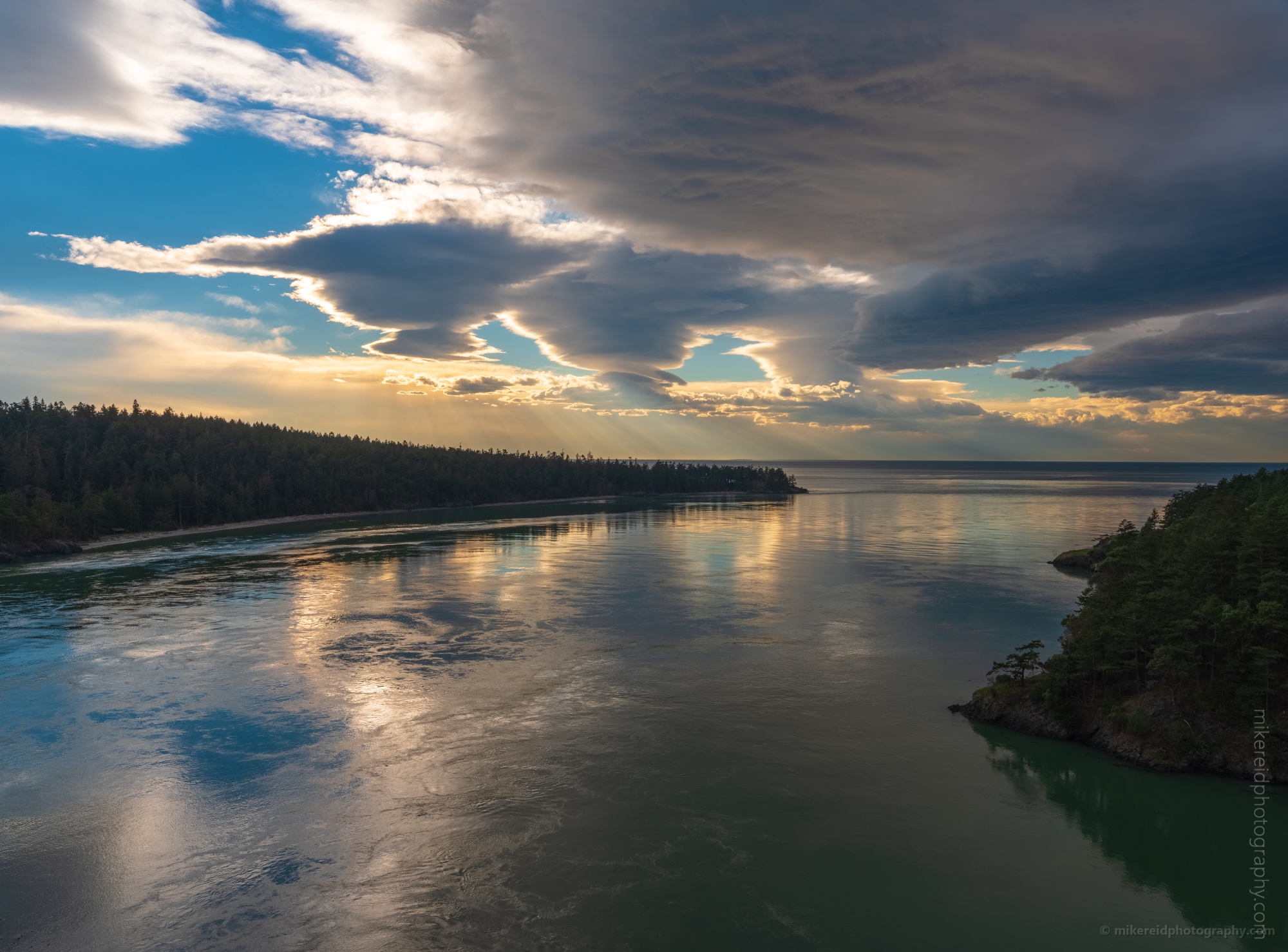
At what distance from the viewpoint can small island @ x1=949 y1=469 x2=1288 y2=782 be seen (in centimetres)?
3459

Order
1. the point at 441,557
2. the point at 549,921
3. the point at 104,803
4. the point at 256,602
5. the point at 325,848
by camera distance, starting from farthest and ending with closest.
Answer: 1. the point at 441,557
2. the point at 256,602
3. the point at 104,803
4. the point at 325,848
5. the point at 549,921

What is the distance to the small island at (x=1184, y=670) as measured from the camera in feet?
113

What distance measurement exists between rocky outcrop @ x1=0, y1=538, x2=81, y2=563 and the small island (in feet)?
439

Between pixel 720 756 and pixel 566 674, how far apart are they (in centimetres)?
1702

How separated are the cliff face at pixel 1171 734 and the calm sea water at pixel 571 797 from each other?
3.16 ft

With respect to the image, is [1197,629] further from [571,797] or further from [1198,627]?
[571,797]

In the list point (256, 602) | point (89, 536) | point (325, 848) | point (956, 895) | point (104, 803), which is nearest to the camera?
point (956, 895)

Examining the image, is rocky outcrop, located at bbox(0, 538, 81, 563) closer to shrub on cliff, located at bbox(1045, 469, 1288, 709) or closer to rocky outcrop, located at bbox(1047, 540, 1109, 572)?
shrub on cliff, located at bbox(1045, 469, 1288, 709)

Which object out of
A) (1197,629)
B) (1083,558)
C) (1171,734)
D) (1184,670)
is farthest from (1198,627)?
(1083,558)

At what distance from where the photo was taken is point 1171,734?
117 ft

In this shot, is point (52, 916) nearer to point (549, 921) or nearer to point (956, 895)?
point (549, 921)

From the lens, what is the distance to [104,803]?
33031 millimetres

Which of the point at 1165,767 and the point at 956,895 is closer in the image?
the point at 956,895

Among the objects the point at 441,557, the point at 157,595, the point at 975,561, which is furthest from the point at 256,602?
the point at 975,561
